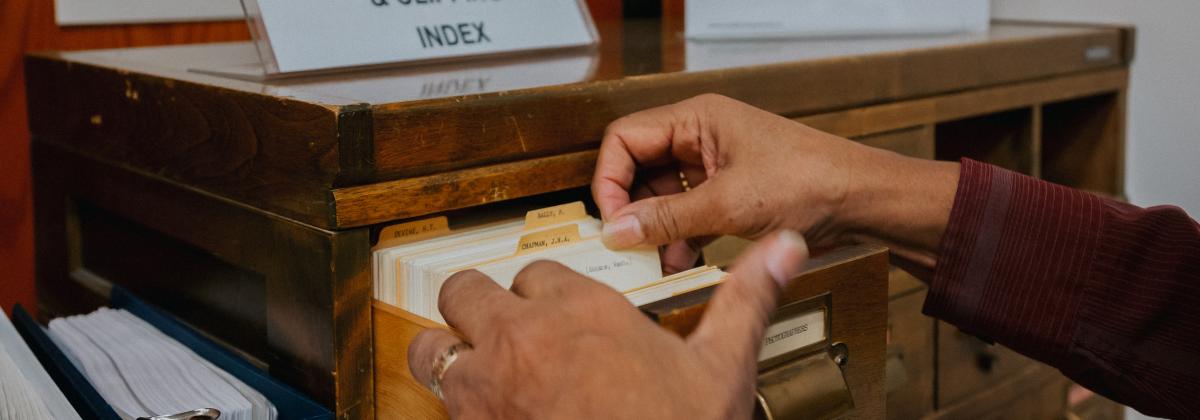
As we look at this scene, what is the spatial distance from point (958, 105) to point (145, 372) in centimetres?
85

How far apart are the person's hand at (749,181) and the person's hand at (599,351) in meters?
0.16

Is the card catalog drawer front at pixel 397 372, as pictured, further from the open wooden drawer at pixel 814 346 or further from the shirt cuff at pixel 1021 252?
the shirt cuff at pixel 1021 252

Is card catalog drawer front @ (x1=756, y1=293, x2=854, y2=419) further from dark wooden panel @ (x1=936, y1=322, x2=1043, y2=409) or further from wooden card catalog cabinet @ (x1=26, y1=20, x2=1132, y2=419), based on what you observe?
dark wooden panel @ (x1=936, y1=322, x2=1043, y2=409)

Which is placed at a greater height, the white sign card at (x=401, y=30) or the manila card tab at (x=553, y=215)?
the white sign card at (x=401, y=30)

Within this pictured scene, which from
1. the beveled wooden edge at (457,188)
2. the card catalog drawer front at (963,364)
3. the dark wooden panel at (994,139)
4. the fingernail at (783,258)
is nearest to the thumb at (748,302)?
the fingernail at (783,258)

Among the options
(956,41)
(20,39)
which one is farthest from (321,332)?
(956,41)

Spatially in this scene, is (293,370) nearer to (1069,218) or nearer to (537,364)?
(537,364)

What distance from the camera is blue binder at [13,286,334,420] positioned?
25.5 inches

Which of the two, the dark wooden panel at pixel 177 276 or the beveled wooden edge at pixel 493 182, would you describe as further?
the dark wooden panel at pixel 177 276

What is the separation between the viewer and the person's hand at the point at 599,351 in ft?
1.75

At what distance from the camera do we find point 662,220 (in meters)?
0.73

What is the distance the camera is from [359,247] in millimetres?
676

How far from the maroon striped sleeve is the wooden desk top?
194 millimetres

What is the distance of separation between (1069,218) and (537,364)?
54 centimetres
